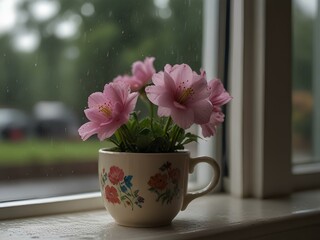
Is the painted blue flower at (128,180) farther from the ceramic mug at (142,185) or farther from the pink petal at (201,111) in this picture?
the pink petal at (201,111)

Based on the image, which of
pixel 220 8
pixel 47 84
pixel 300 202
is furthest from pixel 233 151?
pixel 47 84

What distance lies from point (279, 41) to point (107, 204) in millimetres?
565

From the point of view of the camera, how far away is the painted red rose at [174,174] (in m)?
0.92

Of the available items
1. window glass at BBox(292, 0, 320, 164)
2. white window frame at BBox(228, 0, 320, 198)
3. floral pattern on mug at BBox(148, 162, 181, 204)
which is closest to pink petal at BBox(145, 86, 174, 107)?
floral pattern on mug at BBox(148, 162, 181, 204)

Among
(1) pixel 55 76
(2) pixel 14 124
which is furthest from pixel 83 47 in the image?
(2) pixel 14 124

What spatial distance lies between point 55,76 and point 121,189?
31cm

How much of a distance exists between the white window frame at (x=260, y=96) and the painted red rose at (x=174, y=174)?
339 millimetres

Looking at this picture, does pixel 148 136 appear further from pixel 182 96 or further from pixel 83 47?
pixel 83 47

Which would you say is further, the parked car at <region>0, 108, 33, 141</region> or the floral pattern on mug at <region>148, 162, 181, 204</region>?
the parked car at <region>0, 108, 33, 141</region>

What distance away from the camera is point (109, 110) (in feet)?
2.93

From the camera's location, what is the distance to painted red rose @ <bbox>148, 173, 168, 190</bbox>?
0.91 metres

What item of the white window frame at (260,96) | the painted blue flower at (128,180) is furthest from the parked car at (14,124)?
the white window frame at (260,96)

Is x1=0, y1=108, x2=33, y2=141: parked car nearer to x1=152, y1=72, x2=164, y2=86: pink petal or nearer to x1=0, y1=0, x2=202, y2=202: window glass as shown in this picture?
x1=0, y1=0, x2=202, y2=202: window glass

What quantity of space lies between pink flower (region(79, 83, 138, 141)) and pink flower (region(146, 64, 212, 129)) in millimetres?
41
